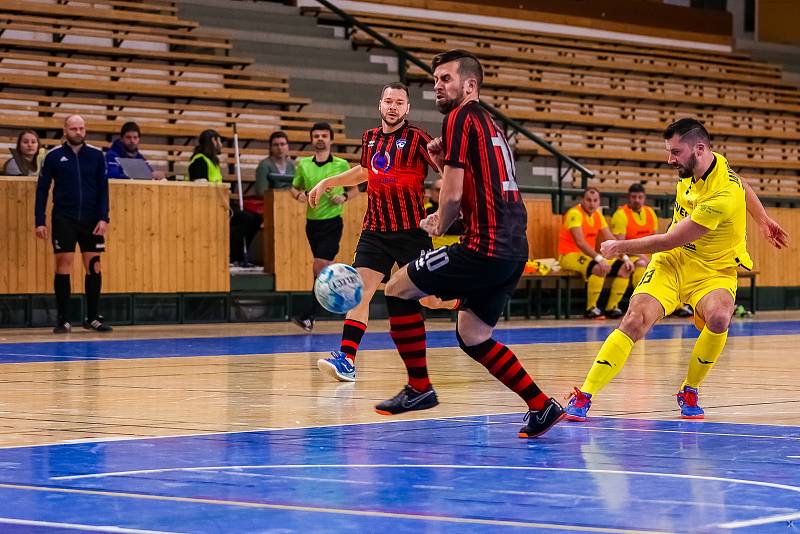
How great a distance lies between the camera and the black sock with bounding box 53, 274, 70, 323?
14.1 meters

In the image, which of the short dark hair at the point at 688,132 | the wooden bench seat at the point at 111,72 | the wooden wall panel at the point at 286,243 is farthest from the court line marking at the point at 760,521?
the wooden bench seat at the point at 111,72

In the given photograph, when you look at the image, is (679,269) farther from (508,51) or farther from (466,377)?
(508,51)

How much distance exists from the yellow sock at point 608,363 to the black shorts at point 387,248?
2.02m

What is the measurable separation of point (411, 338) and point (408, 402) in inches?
13.1

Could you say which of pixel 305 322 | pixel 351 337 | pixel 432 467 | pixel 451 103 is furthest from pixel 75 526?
pixel 305 322

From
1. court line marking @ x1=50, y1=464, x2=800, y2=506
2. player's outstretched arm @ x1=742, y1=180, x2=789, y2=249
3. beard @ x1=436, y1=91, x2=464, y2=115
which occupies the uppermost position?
beard @ x1=436, y1=91, x2=464, y2=115

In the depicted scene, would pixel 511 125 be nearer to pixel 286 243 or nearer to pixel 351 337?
pixel 286 243

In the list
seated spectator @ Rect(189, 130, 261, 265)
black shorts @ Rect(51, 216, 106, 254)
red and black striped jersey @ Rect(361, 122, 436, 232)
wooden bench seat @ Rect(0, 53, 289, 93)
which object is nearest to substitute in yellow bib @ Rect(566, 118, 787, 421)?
red and black striped jersey @ Rect(361, 122, 436, 232)

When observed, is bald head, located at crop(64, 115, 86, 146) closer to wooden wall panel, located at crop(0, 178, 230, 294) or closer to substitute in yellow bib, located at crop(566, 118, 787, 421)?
wooden wall panel, located at crop(0, 178, 230, 294)

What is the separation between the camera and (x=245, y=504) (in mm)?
4242

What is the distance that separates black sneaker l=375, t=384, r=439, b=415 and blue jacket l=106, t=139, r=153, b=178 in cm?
919

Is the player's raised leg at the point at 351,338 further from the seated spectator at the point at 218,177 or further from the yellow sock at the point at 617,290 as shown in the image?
the yellow sock at the point at 617,290

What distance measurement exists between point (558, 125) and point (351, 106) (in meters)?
4.82

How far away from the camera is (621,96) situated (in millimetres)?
26453
